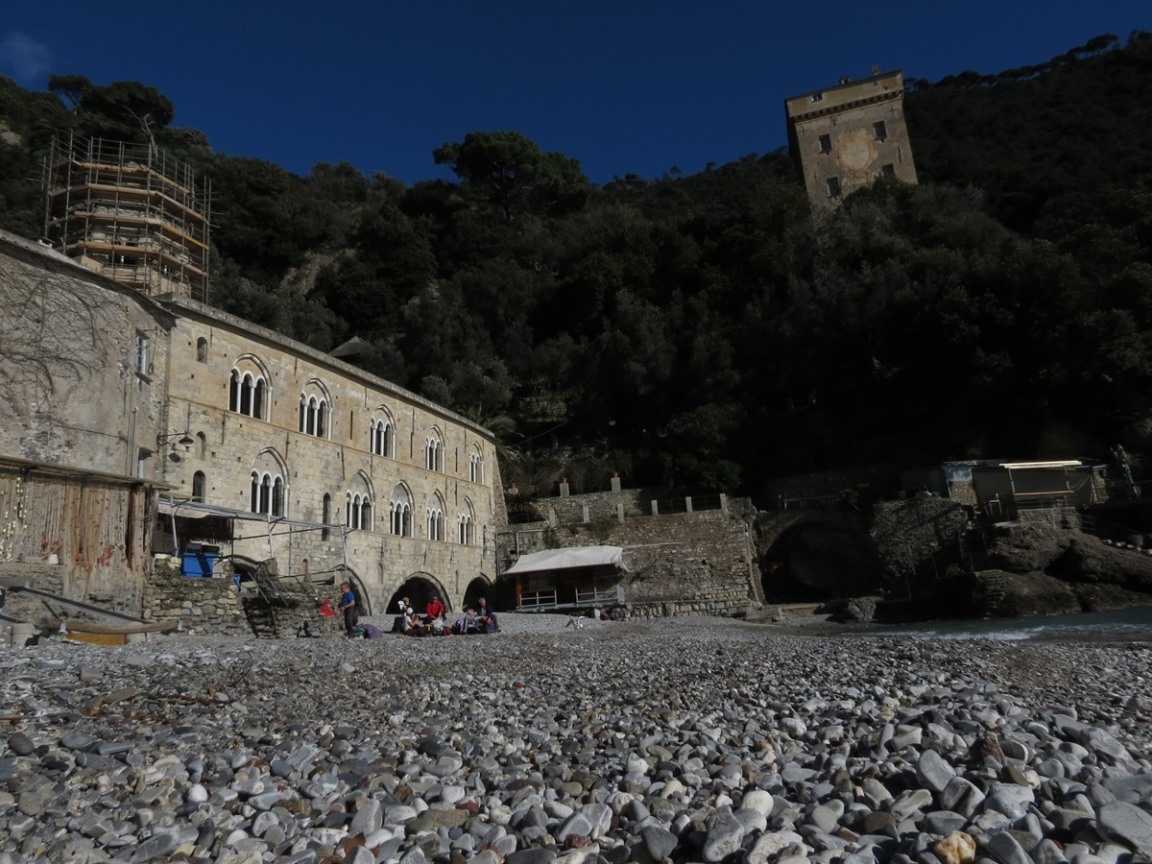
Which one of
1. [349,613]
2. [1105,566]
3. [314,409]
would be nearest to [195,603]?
[349,613]

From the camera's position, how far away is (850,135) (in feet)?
167

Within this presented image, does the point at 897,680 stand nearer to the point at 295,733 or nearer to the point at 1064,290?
the point at 295,733

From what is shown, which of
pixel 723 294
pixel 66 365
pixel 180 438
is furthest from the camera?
pixel 723 294

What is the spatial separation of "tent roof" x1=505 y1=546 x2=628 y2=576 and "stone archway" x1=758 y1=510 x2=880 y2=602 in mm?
6941

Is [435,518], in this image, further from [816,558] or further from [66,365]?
[816,558]

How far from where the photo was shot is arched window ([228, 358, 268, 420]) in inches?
825

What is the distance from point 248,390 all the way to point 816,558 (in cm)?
2457

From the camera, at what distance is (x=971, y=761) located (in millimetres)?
3881

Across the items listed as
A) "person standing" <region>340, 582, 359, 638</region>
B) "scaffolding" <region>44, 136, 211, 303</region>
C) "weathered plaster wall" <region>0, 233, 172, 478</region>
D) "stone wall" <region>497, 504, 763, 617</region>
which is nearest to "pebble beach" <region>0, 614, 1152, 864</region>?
"person standing" <region>340, 582, 359, 638</region>

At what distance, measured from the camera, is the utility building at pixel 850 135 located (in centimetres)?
4991

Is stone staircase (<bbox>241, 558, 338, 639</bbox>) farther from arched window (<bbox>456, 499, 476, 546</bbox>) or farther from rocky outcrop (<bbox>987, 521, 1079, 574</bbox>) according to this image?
rocky outcrop (<bbox>987, 521, 1079, 574</bbox>)

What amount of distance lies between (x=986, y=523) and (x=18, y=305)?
29808 mm

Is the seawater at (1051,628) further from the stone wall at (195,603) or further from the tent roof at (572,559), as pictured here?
the stone wall at (195,603)

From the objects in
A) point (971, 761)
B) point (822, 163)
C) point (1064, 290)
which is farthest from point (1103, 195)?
point (971, 761)
